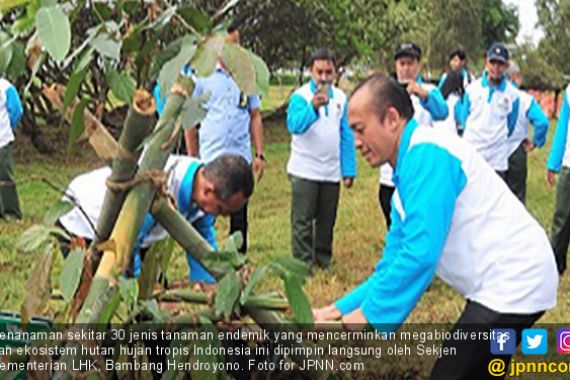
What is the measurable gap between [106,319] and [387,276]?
0.87 m

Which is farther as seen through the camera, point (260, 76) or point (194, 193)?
point (194, 193)

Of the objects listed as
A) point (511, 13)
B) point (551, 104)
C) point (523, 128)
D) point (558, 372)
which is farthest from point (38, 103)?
point (511, 13)

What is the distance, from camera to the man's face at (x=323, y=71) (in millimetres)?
6168

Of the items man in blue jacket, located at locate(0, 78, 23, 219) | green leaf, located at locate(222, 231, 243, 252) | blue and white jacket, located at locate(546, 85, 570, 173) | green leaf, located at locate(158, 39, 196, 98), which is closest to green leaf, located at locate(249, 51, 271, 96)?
green leaf, located at locate(158, 39, 196, 98)

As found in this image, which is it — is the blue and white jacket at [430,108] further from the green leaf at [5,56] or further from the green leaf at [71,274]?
the green leaf at [5,56]

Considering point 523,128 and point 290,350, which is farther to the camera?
point 523,128

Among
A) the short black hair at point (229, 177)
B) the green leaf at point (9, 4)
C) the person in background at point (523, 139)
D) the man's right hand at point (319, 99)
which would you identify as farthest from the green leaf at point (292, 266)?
the person in background at point (523, 139)

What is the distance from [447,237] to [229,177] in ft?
2.98

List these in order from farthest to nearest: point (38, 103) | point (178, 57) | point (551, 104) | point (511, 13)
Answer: point (511, 13) < point (551, 104) < point (38, 103) < point (178, 57)

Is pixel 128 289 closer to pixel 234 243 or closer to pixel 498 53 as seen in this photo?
pixel 234 243

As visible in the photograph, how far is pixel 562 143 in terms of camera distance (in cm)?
670

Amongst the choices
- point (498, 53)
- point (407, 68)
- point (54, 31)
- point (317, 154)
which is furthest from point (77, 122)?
point (498, 53)

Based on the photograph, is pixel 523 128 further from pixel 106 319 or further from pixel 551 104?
pixel 551 104

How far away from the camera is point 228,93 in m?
5.96
